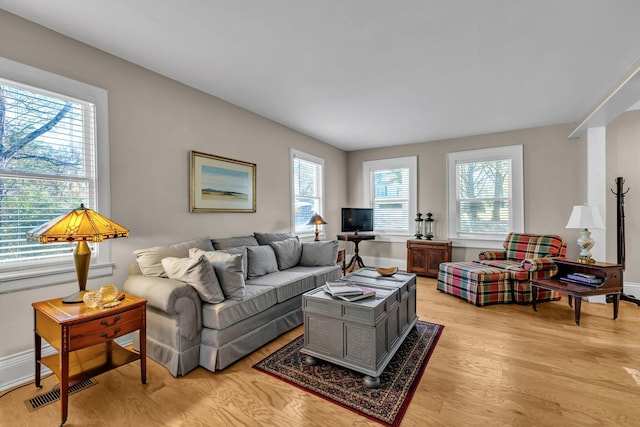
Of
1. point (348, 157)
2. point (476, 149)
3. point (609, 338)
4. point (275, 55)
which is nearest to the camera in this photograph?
point (275, 55)

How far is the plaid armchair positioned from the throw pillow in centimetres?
361

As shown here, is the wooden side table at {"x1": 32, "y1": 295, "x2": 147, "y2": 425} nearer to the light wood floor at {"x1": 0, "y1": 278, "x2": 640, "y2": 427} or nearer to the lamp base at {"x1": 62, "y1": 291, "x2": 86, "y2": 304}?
the lamp base at {"x1": 62, "y1": 291, "x2": 86, "y2": 304}

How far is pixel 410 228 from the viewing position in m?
5.79

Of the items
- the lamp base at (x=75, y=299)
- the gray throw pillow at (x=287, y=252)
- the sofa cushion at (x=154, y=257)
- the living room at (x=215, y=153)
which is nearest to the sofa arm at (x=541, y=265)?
the living room at (x=215, y=153)

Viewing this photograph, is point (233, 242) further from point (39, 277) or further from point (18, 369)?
point (18, 369)

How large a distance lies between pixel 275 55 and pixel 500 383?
3.12 metres

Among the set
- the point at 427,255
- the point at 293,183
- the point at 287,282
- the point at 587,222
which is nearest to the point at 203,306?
the point at 287,282

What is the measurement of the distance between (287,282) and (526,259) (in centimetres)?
306

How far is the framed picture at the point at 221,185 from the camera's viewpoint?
3277 mm

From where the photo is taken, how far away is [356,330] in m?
2.11

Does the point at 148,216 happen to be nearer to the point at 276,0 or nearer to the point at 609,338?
the point at 276,0

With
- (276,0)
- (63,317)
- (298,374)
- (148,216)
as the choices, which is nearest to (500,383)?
(298,374)

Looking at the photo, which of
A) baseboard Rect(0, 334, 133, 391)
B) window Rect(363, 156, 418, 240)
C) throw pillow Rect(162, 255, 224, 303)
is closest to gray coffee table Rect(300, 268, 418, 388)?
throw pillow Rect(162, 255, 224, 303)

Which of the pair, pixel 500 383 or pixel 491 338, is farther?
pixel 491 338
